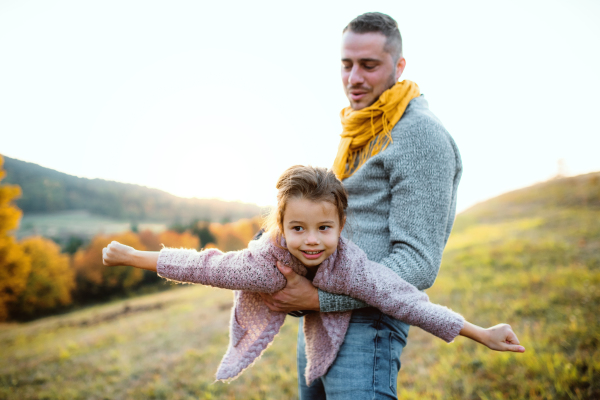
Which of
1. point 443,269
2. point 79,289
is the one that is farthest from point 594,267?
point 79,289

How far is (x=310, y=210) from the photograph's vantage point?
139cm

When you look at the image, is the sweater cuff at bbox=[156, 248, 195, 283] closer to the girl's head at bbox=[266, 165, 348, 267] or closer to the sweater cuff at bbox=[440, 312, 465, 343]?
the girl's head at bbox=[266, 165, 348, 267]

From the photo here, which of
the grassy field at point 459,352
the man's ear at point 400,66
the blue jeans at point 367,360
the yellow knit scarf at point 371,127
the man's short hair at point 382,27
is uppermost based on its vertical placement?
the man's short hair at point 382,27

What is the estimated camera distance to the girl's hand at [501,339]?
56.1 inches

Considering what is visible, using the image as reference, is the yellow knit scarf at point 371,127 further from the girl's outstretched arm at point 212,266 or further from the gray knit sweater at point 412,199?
the girl's outstretched arm at point 212,266

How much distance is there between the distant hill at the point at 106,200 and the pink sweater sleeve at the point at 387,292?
45.7 ft

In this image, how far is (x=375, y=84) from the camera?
71.1 inches

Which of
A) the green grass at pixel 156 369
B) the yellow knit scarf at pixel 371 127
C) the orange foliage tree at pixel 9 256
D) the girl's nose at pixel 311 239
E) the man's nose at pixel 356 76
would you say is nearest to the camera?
the girl's nose at pixel 311 239

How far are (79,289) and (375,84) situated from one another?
91.4ft

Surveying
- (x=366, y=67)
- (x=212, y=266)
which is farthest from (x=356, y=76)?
(x=212, y=266)

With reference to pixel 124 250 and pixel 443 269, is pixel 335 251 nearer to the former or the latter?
pixel 124 250

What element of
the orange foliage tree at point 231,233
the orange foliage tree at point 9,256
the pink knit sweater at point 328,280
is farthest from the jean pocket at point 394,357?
the orange foliage tree at point 231,233

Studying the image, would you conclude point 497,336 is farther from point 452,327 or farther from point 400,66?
point 400,66

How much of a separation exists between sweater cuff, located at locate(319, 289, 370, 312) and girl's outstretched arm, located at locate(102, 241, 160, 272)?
784 mm
